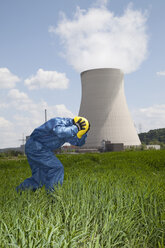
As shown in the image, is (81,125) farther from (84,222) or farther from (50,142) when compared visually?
(84,222)

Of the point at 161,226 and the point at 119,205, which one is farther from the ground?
the point at 119,205

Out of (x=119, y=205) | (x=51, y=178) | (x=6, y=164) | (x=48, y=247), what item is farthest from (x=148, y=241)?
(x=6, y=164)

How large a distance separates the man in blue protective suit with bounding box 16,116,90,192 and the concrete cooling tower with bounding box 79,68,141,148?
57.4ft

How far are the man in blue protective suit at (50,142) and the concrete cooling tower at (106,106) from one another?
57.4 ft

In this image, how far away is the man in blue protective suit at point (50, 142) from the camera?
8.89 feet

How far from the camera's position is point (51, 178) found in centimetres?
285

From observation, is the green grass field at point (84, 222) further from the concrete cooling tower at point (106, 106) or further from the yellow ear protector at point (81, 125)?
the concrete cooling tower at point (106, 106)

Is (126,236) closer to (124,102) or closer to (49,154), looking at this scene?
(49,154)

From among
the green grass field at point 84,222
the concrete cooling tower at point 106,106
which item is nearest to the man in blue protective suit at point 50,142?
the green grass field at point 84,222

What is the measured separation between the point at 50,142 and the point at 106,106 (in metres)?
18.2

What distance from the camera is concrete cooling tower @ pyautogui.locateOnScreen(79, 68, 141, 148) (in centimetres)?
2039

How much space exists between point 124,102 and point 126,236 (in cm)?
1988

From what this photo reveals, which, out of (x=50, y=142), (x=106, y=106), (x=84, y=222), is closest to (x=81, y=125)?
(x=50, y=142)

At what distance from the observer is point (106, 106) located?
2080 cm
